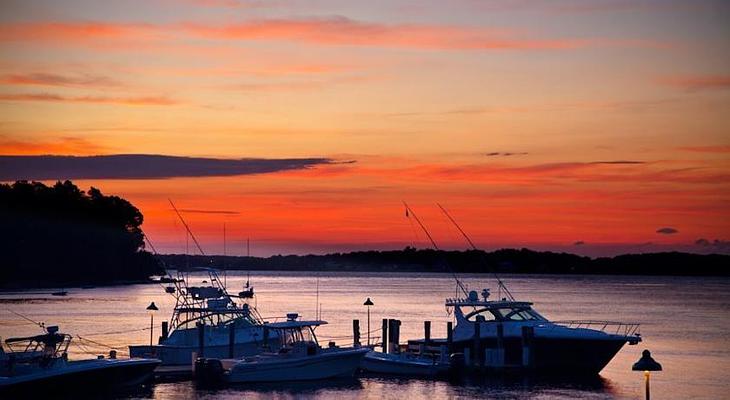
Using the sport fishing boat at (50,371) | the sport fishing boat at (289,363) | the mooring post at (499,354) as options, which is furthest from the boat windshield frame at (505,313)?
the sport fishing boat at (50,371)

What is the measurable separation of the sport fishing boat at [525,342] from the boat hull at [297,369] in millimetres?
6385

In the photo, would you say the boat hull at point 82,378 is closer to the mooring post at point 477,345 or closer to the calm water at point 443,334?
the calm water at point 443,334

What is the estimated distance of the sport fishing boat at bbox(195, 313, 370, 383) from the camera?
46.7 meters

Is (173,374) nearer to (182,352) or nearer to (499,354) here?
(182,352)

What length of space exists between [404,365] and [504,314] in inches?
221

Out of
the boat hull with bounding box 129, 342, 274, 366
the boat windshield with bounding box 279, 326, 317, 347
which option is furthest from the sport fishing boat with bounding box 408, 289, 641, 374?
the boat hull with bounding box 129, 342, 274, 366

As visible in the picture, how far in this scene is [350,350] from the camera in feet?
161

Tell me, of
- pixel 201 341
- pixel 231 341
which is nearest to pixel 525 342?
pixel 231 341

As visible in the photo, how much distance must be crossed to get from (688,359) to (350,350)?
2515 centimetres

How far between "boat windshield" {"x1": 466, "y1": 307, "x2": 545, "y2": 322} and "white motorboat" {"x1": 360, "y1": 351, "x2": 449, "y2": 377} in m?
3.27

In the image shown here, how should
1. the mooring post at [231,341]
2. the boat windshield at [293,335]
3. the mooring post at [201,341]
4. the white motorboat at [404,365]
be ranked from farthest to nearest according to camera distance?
the mooring post at [231,341], the mooring post at [201,341], the white motorboat at [404,365], the boat windshield at [293,335]

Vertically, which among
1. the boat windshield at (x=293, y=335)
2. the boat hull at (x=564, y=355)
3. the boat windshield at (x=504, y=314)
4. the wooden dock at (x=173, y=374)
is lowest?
the wooden dock at (x=173, y=374)

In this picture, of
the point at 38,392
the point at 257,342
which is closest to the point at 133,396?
the point at 38,392

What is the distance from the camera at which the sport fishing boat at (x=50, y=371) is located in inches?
1602
